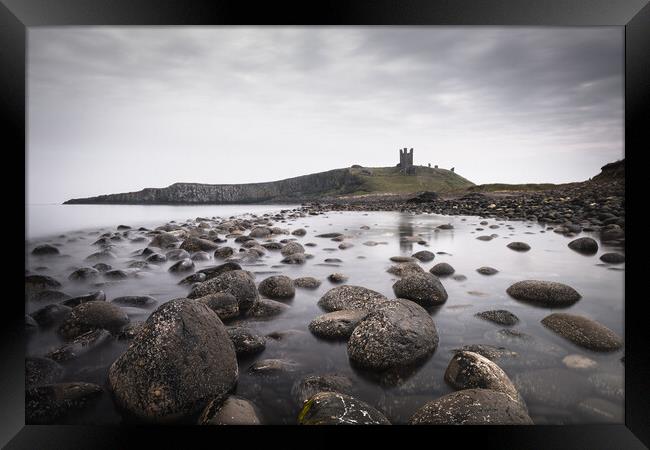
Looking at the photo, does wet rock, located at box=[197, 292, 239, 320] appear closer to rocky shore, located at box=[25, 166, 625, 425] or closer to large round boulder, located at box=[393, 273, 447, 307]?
rocky shore, located at box=[25, 166, 625, 425]

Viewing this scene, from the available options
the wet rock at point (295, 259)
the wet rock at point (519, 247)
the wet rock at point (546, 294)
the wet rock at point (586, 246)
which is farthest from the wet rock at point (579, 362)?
the wet rock at point (519, 247)

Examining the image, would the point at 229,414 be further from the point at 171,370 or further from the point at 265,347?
the point at 265,347

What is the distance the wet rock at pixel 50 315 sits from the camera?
13.3 ft

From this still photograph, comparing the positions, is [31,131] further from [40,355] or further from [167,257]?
[167,257]

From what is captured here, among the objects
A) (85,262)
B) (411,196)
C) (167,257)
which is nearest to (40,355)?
(85,262)

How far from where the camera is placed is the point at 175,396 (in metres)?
2.67

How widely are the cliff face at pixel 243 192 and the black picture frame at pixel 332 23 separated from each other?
2.75m

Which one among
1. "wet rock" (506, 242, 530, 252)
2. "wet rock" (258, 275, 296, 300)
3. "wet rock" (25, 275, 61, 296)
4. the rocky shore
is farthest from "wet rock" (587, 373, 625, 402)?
"wet rock" (25, 275, 61, 296)

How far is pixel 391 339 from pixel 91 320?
3329 millimetres

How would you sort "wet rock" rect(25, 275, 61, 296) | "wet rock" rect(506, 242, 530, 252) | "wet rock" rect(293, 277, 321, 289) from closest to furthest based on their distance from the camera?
1. "wet rock" rect(25, 275, 61, 296)
2. "wet rock" rect(293, 277, 321, 289)
3. "wet rock" rect(506, 242, 530, 252)

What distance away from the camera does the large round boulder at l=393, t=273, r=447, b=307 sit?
4977 millimetres

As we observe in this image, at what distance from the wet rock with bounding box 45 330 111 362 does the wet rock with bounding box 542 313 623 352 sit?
196 inches

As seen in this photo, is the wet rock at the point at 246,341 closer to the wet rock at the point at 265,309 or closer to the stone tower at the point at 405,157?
the wet rock at the point at 265,309
